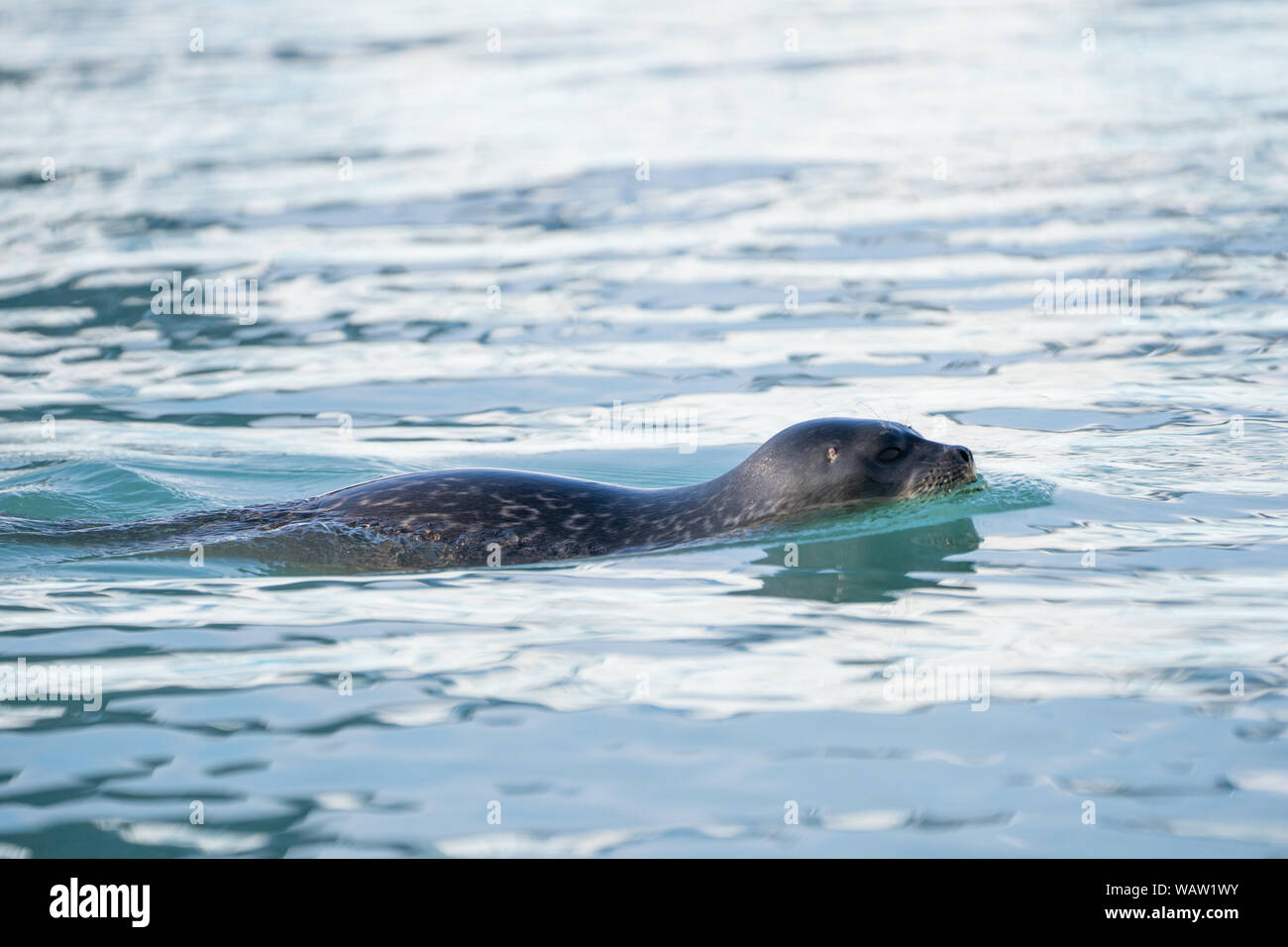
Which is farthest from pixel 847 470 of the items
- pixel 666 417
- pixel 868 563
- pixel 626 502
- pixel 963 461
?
pixel 666 417

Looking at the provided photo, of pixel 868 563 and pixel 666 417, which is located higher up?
pixel 666 417

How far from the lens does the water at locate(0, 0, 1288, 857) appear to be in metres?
5.97

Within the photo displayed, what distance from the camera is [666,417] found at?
39.3ft

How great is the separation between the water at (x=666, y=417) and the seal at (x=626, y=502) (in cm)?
24

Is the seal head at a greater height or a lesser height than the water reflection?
greater

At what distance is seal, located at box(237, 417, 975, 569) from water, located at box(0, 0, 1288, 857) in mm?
236

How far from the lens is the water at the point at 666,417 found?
5.97 metres

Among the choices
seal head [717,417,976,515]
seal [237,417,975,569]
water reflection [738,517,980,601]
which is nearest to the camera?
water reflection [738,517,980,601]

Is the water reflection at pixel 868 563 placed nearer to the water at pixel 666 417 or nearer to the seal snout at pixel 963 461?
the water at pixel 666 417

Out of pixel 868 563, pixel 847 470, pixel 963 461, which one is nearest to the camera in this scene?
pixel 868 563

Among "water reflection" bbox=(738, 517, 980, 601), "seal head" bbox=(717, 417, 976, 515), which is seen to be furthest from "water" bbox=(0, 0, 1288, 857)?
"seal head" bbox=(717, 417, 976, 515)

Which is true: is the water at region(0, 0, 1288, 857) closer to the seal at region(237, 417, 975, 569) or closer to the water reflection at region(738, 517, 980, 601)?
the water reflection at region(738, 517, 980, 601)

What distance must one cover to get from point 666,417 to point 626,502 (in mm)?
2733

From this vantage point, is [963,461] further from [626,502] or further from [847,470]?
[626,502]
